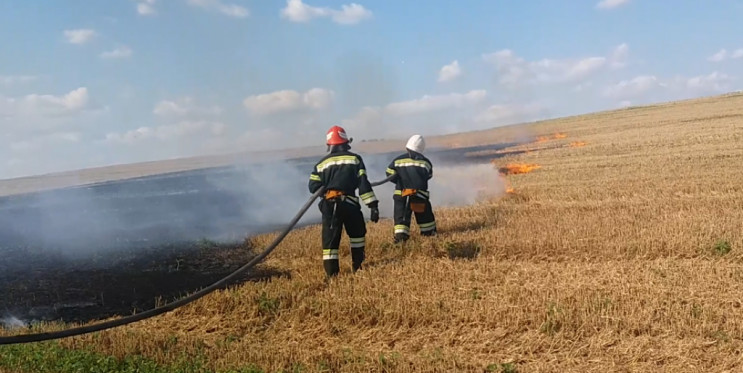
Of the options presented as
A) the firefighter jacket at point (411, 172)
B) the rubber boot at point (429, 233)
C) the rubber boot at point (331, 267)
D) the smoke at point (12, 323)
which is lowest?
the smoke at point (12, 323)

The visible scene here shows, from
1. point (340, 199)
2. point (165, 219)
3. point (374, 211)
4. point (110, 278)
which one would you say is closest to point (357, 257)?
point (374, 211)

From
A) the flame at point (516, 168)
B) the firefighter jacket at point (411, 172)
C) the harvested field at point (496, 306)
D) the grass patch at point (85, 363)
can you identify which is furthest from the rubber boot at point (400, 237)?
the flame at point (516, 168)

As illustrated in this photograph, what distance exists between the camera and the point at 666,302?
20.0 ft

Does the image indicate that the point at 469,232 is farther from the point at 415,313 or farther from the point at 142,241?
the point at 142,241

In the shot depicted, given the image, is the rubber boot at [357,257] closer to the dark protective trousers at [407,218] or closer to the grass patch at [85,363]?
the dark protective trousers at [407,218]

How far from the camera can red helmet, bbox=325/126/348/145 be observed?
358 inches

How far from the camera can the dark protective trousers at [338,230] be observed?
885 cm

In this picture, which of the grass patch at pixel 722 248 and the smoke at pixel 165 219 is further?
the smoke at pixel 165 219

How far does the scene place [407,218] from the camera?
10.7 m

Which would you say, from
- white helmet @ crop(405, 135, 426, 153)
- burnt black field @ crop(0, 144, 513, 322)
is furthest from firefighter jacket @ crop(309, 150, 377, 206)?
white helmet @ crop(405, 135, 426, 153)

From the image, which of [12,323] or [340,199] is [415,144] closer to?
[340,199]

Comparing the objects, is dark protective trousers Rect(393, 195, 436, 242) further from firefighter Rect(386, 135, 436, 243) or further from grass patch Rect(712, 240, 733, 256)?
grass patch Rect(712, 240, 733, 256)

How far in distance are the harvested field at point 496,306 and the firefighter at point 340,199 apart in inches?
14.6

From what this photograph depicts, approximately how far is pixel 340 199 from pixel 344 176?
37cm
